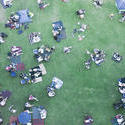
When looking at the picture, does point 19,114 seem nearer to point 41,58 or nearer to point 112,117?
point 41,58

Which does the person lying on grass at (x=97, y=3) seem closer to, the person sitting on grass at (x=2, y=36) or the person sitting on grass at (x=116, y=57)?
the person sitting on grass at (x=116, y=57)

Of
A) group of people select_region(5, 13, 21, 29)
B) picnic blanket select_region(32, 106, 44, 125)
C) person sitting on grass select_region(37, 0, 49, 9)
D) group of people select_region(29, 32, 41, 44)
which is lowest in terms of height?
picnic blanket select_region(32, 106, 44, 125)

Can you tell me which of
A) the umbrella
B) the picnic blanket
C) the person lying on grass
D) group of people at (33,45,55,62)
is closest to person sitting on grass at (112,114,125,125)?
the picnic blanket

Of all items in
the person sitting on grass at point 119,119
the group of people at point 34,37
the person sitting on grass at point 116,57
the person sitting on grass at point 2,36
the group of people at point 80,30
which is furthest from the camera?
the group of people at point 80,30

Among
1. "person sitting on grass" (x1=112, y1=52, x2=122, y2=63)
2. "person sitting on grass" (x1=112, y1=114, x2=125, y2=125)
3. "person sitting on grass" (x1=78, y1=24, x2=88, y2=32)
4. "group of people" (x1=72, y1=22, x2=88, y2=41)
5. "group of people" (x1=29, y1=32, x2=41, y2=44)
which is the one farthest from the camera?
"person sitting on grass" (x1=78, y1=24, x2=88, y2=32)

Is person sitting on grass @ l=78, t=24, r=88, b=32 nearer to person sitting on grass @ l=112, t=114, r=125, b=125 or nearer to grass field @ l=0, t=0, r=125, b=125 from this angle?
grass field @ l=0, t=0, r=125, b=125

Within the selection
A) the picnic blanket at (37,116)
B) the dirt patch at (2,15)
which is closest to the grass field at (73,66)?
the dirt patch at (2,15)

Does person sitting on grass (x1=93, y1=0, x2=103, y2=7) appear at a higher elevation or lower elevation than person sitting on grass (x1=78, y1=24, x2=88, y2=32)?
higher
